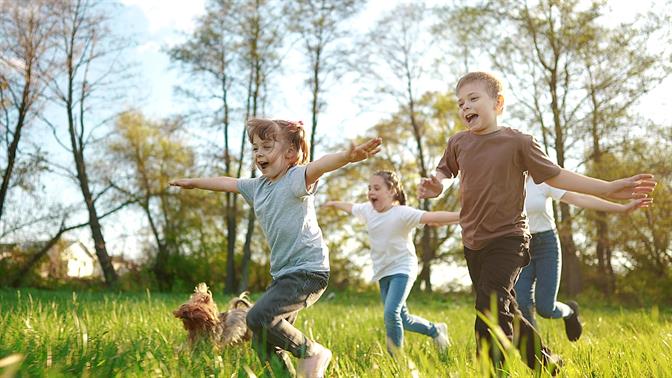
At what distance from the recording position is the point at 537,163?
13.6ft

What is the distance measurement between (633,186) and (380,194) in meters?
→ 2.71

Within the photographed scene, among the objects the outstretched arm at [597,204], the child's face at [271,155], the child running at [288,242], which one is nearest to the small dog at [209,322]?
the child running at [288,242]

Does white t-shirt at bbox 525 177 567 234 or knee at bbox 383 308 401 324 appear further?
white t-shirt at bbox 525 177 567 234

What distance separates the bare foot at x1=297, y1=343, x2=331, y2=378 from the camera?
3.69 metres

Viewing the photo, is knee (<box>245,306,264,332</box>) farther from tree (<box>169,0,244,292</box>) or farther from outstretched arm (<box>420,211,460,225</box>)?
tree (<box>169,0,244,292</box>)

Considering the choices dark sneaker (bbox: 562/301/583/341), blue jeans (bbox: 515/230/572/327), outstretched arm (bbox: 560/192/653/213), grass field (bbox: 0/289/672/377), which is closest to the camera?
grass field (bbox: 0/289/672/377)

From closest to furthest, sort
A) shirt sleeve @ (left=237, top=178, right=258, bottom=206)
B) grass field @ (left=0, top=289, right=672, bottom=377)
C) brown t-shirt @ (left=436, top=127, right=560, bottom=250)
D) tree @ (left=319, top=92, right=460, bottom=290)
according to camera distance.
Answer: grass field @ (left=0, top=289, right=672, bottom=377)
brown t-shirt @ (left=436, top=127, right=560, bottom=250)
shirt sleeve @ (left=237, top=178, right=258, bottom=206)
tree @ (left=319, top=92, right=460, bottom=290)

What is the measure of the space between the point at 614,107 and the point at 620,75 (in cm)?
111

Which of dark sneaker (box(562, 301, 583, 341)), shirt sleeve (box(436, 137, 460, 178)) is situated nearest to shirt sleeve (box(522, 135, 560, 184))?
shirt sleeve (box(436, 137, 460, 178))

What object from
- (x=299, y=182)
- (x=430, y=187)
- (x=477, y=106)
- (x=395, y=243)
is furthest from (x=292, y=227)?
(x=395, y=243)

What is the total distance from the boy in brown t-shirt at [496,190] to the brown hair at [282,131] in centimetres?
85

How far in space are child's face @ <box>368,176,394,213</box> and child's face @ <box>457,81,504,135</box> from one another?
6.51 feet

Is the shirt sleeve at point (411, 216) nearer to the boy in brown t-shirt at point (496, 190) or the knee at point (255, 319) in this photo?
the boy in brown t-shirt at point (496, 190)

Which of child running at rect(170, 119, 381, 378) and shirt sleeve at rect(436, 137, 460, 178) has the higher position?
shirt sleeve at rect(436, 137, 460, 178)
